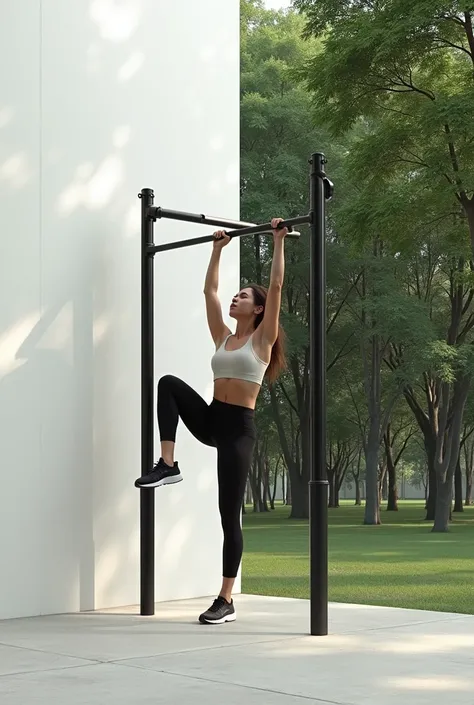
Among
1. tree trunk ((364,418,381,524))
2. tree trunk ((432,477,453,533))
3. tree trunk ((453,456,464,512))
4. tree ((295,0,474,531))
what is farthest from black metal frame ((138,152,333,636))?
tree trunk ((453,456,464,512))

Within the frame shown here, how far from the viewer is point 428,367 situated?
26.2 metres

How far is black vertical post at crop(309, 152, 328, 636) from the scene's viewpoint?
5586 millimetres

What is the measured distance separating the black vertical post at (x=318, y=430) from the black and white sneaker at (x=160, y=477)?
754 millimetres

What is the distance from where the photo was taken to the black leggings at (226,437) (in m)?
6.10

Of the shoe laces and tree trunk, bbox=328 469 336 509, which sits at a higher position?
the shoe laces

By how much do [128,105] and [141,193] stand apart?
0.86m

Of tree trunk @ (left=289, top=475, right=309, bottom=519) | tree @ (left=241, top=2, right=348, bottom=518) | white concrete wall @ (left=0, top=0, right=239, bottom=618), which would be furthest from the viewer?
tree trunk @ (left=289, top=475, right=309, bottom=519)

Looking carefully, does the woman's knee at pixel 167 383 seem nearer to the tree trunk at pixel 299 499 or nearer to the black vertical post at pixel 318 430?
the black vertical post at pixel 318 430

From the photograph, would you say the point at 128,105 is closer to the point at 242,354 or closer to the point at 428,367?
the point at 242,354

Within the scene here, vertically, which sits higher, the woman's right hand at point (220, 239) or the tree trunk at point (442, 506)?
the woman's right hand at point (220, 239)

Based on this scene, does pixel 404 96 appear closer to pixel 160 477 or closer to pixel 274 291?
pixel 274 291

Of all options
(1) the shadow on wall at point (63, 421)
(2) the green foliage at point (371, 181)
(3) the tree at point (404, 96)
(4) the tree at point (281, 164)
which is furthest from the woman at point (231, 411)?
(4) the tree at point (281, 164)

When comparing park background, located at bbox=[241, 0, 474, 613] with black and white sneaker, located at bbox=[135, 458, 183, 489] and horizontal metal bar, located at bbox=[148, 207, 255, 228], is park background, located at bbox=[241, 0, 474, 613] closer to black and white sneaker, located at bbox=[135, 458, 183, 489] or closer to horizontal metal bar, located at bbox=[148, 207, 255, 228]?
black and white sneaker, located at bbox=[135, 458, 183, 489]

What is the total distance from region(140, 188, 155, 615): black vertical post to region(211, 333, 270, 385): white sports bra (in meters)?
0.52
